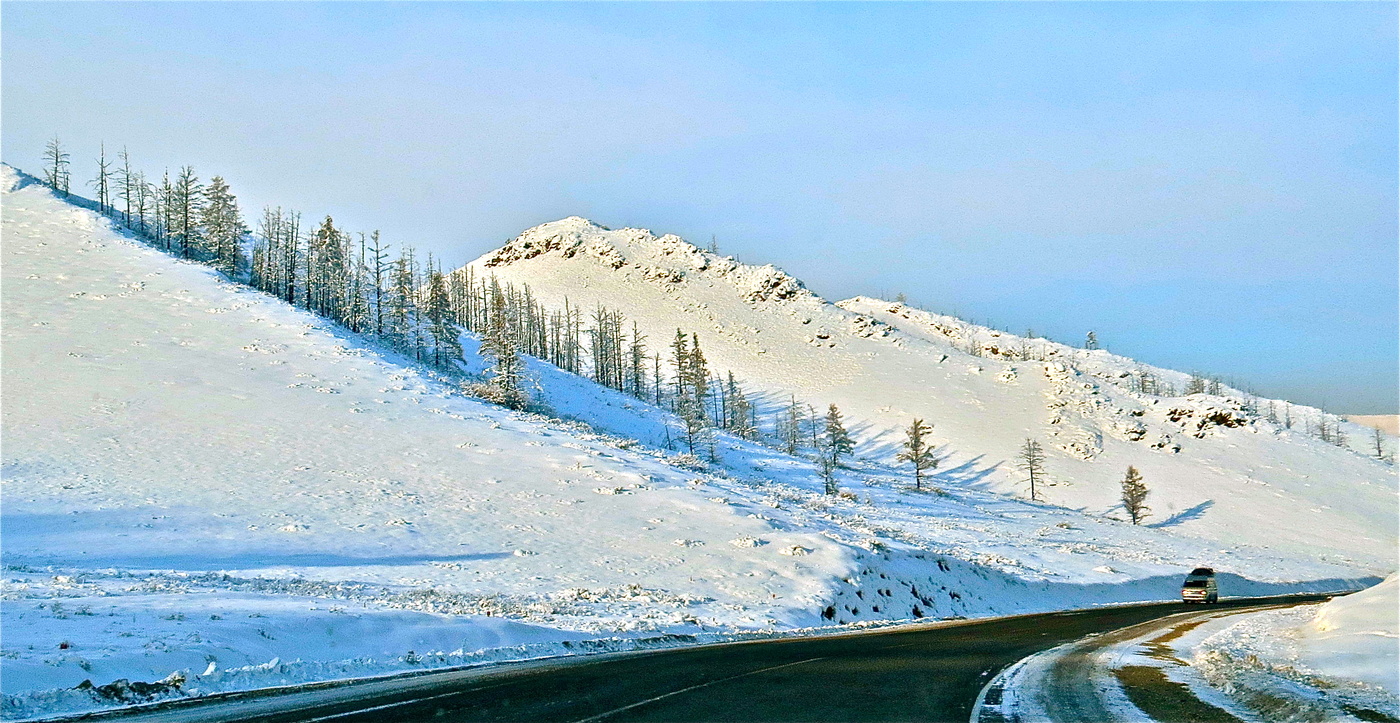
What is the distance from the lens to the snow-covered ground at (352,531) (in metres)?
15.0

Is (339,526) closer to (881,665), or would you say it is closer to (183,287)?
(881,665)

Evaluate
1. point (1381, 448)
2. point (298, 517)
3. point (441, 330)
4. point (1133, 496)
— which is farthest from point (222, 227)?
point (1381, 448)

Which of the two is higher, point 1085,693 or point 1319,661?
point 1085,693

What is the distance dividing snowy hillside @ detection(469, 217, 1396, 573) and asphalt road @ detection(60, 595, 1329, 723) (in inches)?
3207

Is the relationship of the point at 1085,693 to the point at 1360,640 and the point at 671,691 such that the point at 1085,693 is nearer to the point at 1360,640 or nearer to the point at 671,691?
the point at 671,691

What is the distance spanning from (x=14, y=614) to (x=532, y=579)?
1383 cm

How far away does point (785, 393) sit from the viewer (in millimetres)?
140625

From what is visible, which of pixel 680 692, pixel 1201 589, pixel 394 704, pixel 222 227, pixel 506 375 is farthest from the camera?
pixel 222 227

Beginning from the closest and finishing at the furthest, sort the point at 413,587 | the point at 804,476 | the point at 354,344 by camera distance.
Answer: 1. the point at 413,587
2. the point at 354,344
3. the point at 804,476

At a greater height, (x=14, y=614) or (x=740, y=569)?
(x=14, y=614)

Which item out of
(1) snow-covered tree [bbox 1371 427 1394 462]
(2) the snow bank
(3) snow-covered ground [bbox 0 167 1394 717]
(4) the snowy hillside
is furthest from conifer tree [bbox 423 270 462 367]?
(1) snow-covered tree [bbox 1371 427 1394 462]

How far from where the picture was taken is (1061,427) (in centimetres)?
12231

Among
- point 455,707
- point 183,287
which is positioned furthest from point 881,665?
point 183,287

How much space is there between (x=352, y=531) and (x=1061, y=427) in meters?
117
